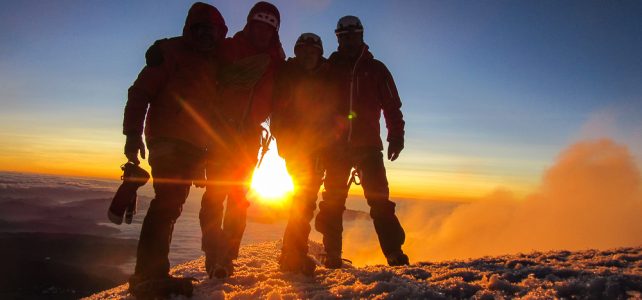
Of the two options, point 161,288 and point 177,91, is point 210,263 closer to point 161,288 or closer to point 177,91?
point 161,288

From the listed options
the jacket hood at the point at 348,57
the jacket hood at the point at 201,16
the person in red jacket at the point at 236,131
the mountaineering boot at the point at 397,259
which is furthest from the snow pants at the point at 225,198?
the mountaineering boot at the point at 397,259

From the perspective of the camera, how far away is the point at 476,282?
9.41 ft

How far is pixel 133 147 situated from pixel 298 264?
7.57ft

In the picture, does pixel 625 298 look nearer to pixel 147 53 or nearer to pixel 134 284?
pixel 134 284

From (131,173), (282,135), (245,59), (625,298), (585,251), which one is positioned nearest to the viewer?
(625,298)

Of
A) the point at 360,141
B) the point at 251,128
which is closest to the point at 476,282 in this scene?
the point at 360,141

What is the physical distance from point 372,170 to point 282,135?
1445 mm

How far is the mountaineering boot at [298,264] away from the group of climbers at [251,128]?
0.02m

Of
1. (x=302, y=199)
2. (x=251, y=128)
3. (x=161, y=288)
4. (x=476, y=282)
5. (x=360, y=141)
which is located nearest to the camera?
(x=476, y=282)

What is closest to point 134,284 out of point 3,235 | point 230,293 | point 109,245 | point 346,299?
point 230,293

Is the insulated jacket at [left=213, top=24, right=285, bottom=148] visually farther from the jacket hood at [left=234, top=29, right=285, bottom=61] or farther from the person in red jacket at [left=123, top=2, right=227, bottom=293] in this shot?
the person in red jacket at [left=123, top=2, right=227, bottom=293]

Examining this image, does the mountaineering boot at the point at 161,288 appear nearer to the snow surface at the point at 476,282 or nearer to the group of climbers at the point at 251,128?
the group of climbers at the point at 251,128

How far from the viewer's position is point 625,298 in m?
2.12

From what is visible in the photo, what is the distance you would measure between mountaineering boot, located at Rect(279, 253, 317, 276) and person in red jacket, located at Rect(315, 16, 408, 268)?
2.60ft
